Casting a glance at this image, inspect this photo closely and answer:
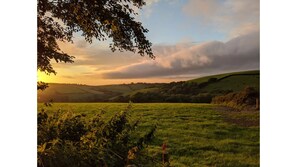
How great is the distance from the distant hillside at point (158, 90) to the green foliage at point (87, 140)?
0.12 metres

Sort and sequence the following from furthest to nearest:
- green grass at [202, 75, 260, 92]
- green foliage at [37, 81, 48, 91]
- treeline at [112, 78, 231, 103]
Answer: green foliage at [37, 81, 48, 91]
treeline at [112, 78, 231, 103]
green grass at [202, 75, 260, 92]

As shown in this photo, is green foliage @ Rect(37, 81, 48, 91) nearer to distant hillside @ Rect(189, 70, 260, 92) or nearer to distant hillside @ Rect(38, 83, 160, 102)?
distant hillside @ Rect(38, 83, 160, 102)

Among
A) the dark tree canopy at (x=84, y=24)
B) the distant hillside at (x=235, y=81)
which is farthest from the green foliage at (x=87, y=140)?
the distant hillside at (x=235, y=81)

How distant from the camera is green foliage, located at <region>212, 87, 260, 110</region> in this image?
12.3 feet

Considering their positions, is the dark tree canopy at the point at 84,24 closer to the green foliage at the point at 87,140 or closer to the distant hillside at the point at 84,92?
the distant hillside at the point at 84,92

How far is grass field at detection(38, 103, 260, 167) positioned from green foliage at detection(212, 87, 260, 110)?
55mm

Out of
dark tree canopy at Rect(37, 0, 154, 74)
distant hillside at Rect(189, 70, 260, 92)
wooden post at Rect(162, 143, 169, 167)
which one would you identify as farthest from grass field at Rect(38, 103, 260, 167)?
dark tree canopy at Rect(37, 0, 154, 74)

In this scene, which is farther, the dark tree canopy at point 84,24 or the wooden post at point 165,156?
the dark tree canopy at point 84,24

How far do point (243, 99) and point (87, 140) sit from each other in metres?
1.08

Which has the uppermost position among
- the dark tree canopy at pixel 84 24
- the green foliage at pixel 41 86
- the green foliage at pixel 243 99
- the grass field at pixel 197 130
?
the dark tree canopy at pixel 84 24

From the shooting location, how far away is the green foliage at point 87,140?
3752 millimetres

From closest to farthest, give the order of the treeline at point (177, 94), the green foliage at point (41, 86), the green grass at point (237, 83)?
the green grass at point (237, 83) → the treeline at point (177, 94) → the green foliage at point (41, 86)

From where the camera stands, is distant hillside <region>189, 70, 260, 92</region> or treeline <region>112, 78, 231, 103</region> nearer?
distant hillside <region>189, 70, 260, 92</region>
